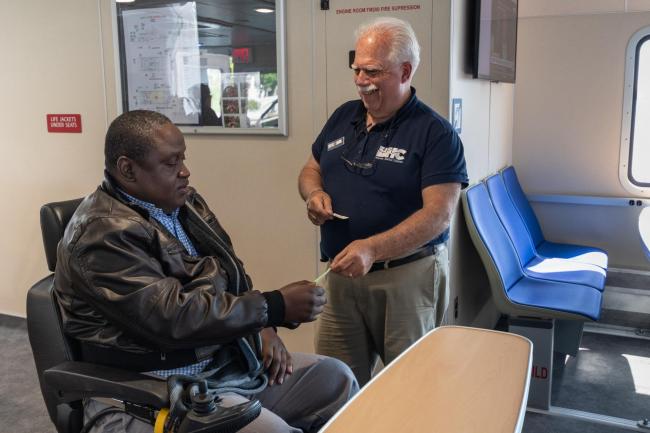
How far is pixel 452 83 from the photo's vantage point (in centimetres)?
281

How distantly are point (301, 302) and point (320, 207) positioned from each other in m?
0.58

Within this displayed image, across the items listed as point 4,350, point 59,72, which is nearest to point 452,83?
point 59,72

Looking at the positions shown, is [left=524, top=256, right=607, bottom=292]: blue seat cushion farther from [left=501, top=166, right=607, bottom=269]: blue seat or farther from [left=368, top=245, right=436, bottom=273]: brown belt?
[left=368, top=245, right=436, bottom=273]: brown belt

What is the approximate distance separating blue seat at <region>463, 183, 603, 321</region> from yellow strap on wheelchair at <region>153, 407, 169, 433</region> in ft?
7.04

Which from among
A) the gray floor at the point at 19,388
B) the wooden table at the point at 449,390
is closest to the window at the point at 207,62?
the gray floor at the point at 19,388

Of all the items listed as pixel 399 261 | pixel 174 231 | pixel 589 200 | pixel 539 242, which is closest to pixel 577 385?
pixel 539 242

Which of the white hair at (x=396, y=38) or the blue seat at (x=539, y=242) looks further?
the blue seat at (x=539, y=242)

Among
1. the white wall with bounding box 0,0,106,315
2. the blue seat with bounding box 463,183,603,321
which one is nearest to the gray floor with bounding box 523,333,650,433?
the blue seat with bounding box 463,183,603,321

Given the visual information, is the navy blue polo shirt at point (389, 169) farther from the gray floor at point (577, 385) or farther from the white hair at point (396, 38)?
the gray floor at point (577, 385)

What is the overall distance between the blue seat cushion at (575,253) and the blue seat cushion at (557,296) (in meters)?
0.63

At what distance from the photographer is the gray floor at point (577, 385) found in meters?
2.99

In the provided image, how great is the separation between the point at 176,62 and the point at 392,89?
1.53 m

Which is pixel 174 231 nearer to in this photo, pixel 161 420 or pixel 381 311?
pixel 161 420

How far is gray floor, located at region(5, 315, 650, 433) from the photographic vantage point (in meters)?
2.99
